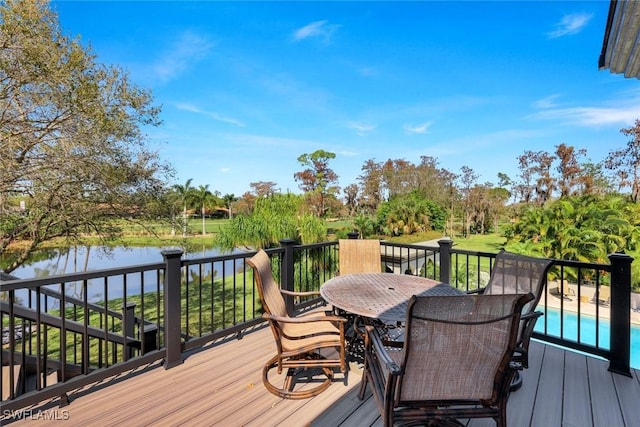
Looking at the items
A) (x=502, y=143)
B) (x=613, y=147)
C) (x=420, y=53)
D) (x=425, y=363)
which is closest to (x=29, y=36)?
(x=425, y=363)

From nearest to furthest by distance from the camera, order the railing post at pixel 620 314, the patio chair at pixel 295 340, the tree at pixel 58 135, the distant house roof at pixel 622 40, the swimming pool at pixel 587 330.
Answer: the distant house roof at pixel 622 40 → the patio chair at pixel 295 340 → the railing post at pixel 620 314 → the swimming pool at pixel 587 330 → the tree at pixel 58 135

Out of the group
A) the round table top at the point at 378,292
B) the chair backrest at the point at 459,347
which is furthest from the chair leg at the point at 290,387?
the chair backrest at the point at 459,347

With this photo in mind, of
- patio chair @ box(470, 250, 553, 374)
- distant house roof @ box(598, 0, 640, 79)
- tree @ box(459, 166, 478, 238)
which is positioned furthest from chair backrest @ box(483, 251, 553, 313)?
tree @ box(459, 166, 478, 238)

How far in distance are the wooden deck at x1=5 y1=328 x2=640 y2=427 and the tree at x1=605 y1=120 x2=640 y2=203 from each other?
19585 millimetres

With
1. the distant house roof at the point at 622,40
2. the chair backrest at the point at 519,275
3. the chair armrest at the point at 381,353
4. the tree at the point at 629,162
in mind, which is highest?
the tree at the point at 629,162

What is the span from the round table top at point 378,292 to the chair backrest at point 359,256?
2.05ft

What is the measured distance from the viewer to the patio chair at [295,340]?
223cm

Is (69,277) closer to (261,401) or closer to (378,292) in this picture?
(261,401)

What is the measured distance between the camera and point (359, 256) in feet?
13.0

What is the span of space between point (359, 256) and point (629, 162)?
20.8 m

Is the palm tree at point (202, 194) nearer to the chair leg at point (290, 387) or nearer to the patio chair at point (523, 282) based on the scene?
the chair leg at point (290, 387)

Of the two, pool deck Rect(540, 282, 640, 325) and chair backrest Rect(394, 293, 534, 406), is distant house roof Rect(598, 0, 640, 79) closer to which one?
chair backrest Rect(394, 293, 534, 406)

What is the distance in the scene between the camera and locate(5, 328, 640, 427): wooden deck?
6.59 feet

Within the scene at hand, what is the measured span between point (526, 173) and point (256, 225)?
23422 mm
